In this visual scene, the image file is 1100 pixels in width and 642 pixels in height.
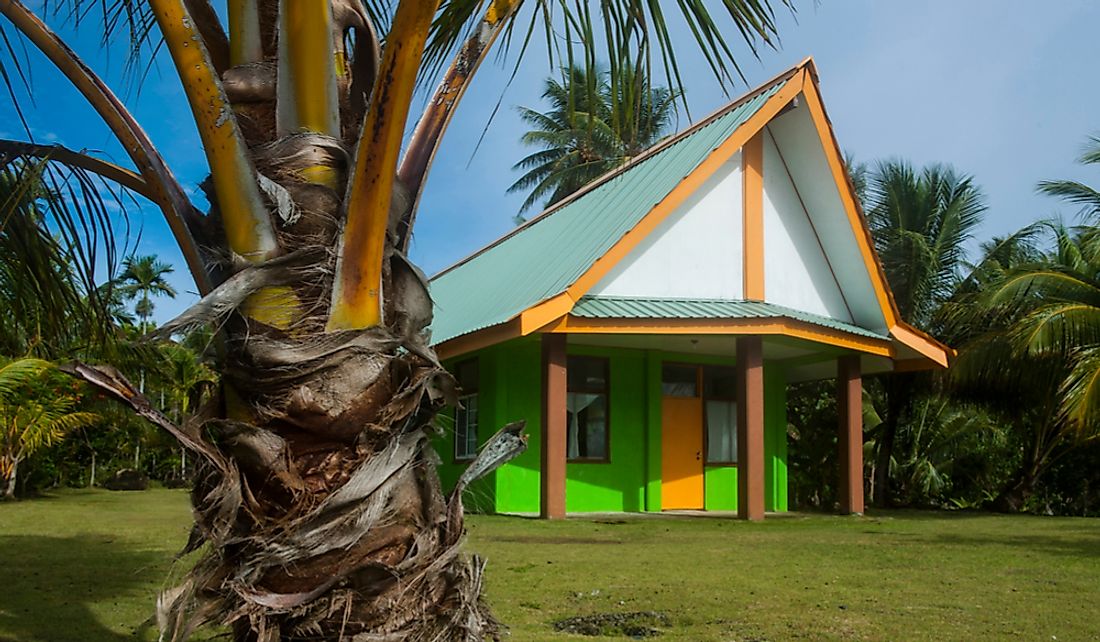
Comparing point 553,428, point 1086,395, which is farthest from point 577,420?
point 1086,395

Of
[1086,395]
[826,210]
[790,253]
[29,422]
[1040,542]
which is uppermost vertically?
[826,210]

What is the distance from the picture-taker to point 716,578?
705 cm

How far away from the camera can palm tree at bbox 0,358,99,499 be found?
1495 centimetres

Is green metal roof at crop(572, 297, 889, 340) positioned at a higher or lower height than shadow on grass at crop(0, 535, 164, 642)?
higher

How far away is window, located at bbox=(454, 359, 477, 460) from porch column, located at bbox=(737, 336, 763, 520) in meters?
4.25

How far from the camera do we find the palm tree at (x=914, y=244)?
20672 mm

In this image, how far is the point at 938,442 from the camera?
2391 cm

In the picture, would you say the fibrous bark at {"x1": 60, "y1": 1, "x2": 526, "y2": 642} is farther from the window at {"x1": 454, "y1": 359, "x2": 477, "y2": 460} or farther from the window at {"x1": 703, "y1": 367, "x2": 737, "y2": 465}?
the window at {"x1": 703, "y1": 367, "x2": 737, "y2": 465}

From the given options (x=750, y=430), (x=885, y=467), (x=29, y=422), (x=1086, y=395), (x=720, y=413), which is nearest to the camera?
(x=1086, y=395)

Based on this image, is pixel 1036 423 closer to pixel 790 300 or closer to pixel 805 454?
pixel 805 454

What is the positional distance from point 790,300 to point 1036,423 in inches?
299

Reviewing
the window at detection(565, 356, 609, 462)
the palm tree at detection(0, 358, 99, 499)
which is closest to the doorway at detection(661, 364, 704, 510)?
the window at detection(565, 356, 609, 462)

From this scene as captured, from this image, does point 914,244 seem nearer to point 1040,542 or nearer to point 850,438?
point 850,438

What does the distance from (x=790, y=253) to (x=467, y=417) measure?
232 inches
